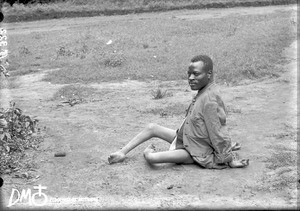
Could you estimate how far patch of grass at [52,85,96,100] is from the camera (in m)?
7.81

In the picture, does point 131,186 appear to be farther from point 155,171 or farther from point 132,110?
point 132,110

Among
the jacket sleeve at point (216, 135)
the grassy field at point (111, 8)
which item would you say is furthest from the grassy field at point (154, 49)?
the jacket sleeve at point (216, 135)

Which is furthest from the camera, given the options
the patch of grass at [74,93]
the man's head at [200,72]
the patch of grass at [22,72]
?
the patch of grass at [22,72]

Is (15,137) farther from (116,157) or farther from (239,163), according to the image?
(239,163)

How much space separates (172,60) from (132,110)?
3343 millimetres

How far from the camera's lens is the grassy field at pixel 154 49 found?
9008 millimetres

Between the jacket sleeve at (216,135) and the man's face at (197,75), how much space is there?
24cm

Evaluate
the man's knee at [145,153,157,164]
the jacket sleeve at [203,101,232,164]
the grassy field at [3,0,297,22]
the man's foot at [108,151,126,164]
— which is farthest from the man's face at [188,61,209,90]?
the grassy field at [3,0,297,22]

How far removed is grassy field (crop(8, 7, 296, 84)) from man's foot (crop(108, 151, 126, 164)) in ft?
12.0

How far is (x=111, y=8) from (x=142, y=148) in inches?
580

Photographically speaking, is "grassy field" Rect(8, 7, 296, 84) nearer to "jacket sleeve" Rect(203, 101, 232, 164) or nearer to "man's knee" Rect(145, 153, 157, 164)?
"jacket sleeve" Rect(203, 101, 232, 164)

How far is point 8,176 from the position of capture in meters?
4.64

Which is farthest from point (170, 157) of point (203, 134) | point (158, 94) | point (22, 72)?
point (22, 72)

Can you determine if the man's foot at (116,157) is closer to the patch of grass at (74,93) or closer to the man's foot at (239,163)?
the man's foot at (239,163)
